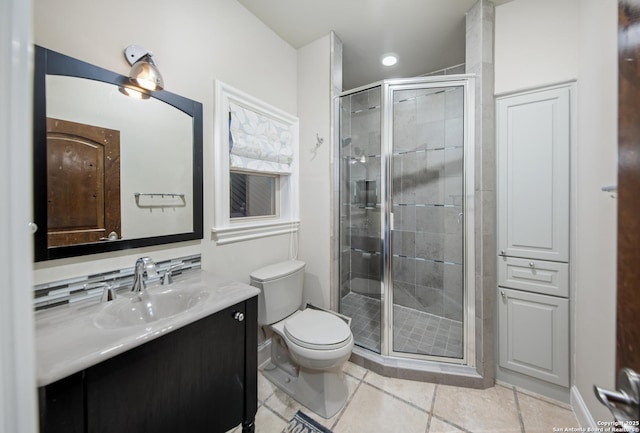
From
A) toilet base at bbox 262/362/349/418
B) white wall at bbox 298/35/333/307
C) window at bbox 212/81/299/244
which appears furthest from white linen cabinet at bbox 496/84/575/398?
window at bbox 212/81/299/244

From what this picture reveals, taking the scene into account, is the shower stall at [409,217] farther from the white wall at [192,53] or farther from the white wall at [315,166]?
the white wall at [192,53]

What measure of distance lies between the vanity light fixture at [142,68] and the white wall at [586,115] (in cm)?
208

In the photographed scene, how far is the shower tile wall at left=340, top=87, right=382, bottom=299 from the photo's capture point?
1.99 m

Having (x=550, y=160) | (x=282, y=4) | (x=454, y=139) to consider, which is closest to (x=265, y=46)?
(x=282, y=4)

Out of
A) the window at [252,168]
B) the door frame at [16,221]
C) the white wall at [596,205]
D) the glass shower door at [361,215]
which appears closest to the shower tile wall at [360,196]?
the glass shower door at [361,215]

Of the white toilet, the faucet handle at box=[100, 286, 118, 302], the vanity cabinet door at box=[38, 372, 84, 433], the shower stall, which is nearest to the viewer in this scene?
the vanity cabinet door at box=[38, 372, 84, 433]

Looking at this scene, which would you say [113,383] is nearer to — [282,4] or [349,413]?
[349,413]

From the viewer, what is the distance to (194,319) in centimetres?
92

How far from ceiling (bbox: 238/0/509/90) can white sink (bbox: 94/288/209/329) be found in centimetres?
196

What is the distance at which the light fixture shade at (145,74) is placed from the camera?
1149 mm

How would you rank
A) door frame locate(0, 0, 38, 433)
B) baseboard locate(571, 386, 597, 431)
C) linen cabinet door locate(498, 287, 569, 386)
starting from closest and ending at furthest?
door frame locate(0, 0, 38, 433) → baseboard locate(571, 386, 597, 431) → linen cabinet door locate(498, 287, 569, 386)

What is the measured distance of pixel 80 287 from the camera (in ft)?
3.37

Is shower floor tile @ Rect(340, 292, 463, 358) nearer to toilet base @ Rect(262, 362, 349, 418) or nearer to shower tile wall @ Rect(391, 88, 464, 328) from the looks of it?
shower tile wall @ Rect(391, 88, 464, 328)

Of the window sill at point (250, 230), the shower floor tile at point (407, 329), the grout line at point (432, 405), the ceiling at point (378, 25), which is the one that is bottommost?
the grout line at point (432, 405)
